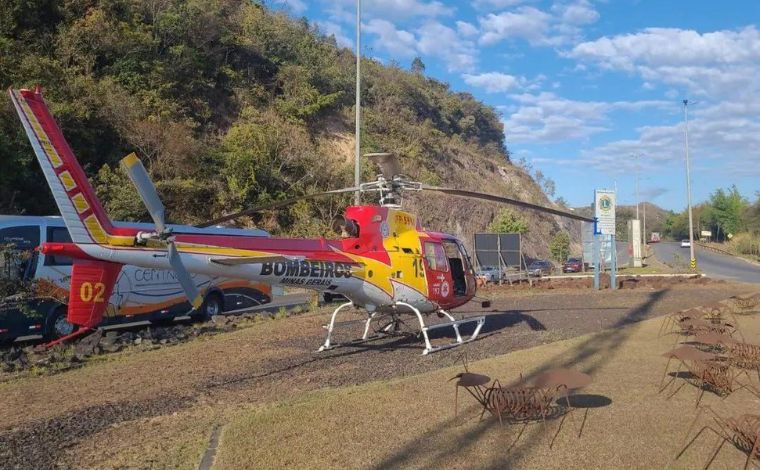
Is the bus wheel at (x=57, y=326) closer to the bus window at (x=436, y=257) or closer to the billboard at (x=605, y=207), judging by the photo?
the bus window at (x=436, y=257)

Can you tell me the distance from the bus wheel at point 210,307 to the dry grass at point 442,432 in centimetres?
1153

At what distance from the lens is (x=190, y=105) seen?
36.8 m

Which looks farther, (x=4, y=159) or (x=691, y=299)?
(x=4, y=159)

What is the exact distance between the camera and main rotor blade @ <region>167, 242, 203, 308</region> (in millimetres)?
7977

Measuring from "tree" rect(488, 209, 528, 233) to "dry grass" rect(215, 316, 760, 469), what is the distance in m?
41.0

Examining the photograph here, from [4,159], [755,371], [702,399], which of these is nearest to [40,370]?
[702,399]

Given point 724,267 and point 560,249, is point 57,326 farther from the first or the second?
point 724,267

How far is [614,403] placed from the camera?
23.8 feet

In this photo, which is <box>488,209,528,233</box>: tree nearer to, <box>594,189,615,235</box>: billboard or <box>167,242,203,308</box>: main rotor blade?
<box>594,189,615,235</box>: billboard

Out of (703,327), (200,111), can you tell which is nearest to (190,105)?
(200,111)

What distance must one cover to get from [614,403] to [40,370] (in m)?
9.42

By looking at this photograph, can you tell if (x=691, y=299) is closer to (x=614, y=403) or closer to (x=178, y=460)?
(x=614, y=403)

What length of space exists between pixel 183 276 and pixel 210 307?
39.0 ft

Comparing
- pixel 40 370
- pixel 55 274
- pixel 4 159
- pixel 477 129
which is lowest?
pixel 40 370
